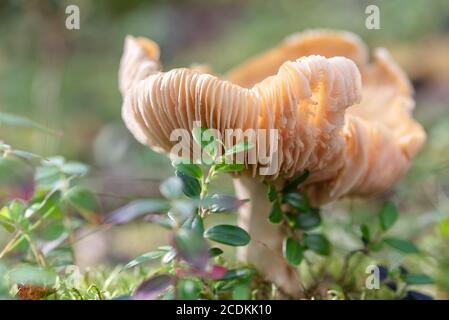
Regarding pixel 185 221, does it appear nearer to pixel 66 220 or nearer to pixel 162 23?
pixel 66 220

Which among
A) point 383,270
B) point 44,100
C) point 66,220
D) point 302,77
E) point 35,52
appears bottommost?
point 383,270

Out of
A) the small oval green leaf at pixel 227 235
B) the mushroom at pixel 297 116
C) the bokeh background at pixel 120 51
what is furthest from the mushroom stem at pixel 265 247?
the bokeh background at pixel 120 51

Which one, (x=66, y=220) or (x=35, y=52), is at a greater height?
(x=35, y=52)

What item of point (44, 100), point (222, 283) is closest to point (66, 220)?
→ point (222, 283)

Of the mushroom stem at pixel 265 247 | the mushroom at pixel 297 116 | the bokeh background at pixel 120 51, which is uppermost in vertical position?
the bokeh background at pixel 120 51

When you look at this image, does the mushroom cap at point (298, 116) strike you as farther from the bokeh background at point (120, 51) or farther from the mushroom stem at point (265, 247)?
the bokeh background at point (120, 51)

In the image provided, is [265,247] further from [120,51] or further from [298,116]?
[120,51]
